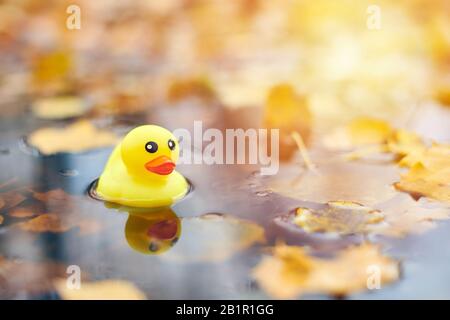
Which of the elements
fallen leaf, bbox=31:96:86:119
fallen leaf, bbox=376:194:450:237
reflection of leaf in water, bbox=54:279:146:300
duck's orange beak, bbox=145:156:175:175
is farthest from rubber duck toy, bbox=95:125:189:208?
fallen leaf, bbox=31:96:86:119

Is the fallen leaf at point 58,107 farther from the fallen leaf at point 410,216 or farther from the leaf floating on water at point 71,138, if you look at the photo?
the fallen leaf at point 410,216

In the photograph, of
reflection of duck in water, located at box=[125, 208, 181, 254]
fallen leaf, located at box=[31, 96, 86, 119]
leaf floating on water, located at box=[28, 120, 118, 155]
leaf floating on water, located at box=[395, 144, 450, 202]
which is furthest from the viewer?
fallen leaf, located at box=[31, 96, 86, 119]

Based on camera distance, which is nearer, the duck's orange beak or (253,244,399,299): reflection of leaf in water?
(253,244,399,299): reflection of leaf in water

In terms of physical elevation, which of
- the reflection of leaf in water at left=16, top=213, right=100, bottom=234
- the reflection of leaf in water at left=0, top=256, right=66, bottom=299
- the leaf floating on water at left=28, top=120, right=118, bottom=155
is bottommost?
the reflection of leaf in water at left=0, top=256, right=66, bottom=299

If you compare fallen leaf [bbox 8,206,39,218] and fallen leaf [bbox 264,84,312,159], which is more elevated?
fallen leaf [bbox 264,84,312,159]

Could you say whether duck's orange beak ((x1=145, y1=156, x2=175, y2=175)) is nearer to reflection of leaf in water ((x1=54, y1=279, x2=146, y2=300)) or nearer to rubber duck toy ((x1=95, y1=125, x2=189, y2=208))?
rubber duck toy ((x1=95, y1=125, x2=189, y2=208))

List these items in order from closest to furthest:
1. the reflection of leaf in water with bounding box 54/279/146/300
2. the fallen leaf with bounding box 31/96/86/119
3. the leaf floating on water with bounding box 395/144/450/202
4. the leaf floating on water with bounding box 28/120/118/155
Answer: the reflection of leaf in water with bounding box 54/279/146/300 < the leaf floating on water with bounding box 395/144/450/202 < the leaf floating on water with bounding box 28/120/118/155 < the fallen leaf with bounding box 31/96/86/119

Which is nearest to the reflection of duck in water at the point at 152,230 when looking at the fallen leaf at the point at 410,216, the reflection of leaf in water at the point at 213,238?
the reflection of leaf in water at the point at 213,238
